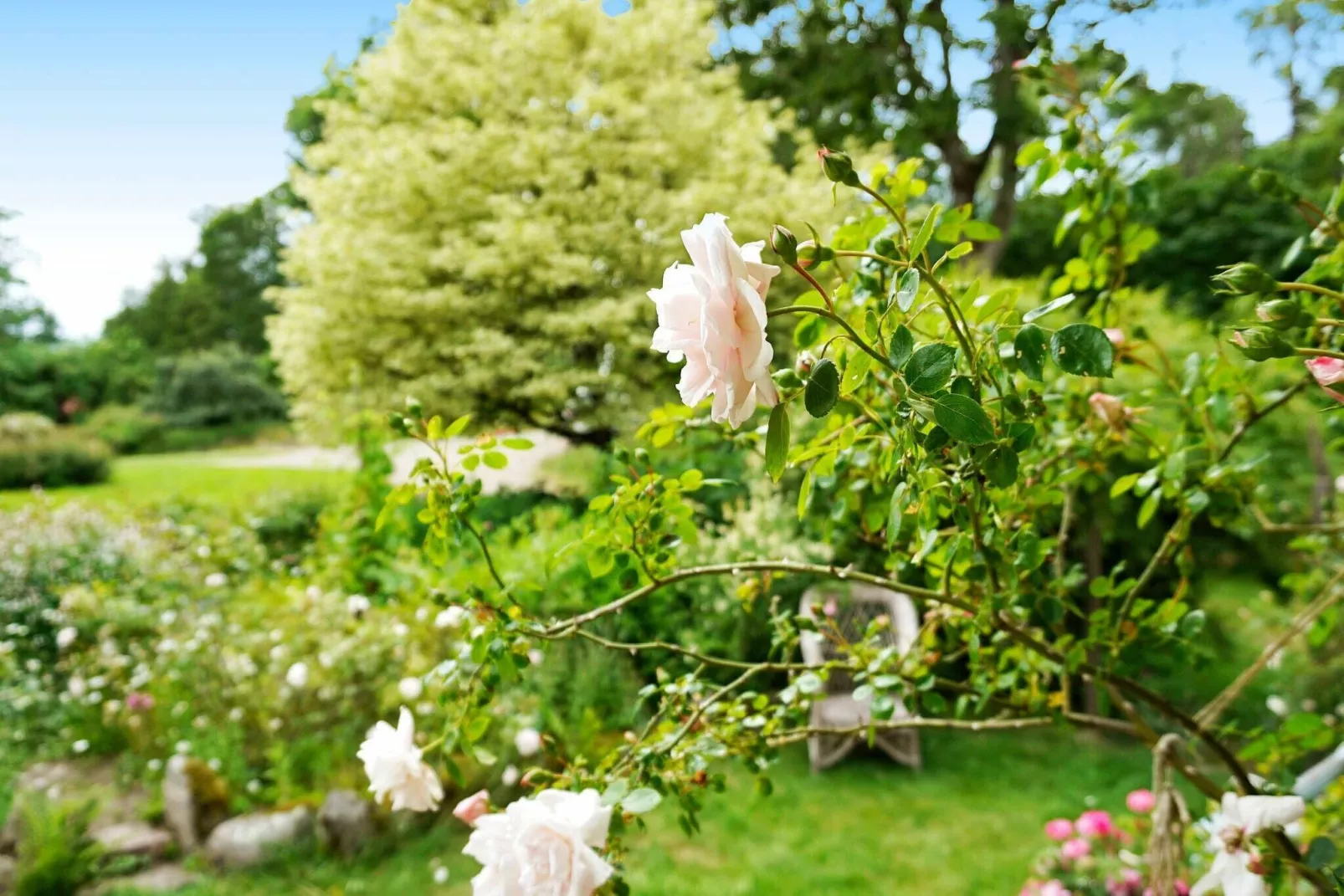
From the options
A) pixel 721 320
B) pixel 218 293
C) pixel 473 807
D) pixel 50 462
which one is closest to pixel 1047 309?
pixel 721 320

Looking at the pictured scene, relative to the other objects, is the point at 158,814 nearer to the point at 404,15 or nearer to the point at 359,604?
the point at 359,604

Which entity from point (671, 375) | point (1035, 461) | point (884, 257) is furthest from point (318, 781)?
point (671, 375)

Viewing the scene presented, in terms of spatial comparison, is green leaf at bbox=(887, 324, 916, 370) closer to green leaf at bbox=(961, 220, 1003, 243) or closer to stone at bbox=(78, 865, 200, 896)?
green leaf at bbox=(961, 220, 1003, 243)

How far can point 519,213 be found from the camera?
19.9 ft

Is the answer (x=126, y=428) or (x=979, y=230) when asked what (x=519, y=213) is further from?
(x=126, y=428)

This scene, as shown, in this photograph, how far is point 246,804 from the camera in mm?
2826

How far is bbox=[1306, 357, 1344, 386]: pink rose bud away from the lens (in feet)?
Answer: 1.54

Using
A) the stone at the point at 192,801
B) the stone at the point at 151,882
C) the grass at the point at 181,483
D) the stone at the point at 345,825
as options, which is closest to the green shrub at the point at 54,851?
the stone at the point at 151,882

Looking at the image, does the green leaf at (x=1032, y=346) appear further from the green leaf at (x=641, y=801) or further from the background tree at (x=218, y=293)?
the background tree at (x=218, y=293)

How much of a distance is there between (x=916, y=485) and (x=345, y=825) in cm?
273

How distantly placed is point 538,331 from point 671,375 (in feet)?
3.71

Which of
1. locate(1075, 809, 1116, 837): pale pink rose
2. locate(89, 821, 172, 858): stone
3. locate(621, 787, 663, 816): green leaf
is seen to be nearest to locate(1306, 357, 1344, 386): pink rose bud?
locate(621, 787, 663, 816): green leaf

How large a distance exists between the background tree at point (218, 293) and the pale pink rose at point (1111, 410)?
25739mm

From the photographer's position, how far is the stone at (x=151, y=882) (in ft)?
8.34
